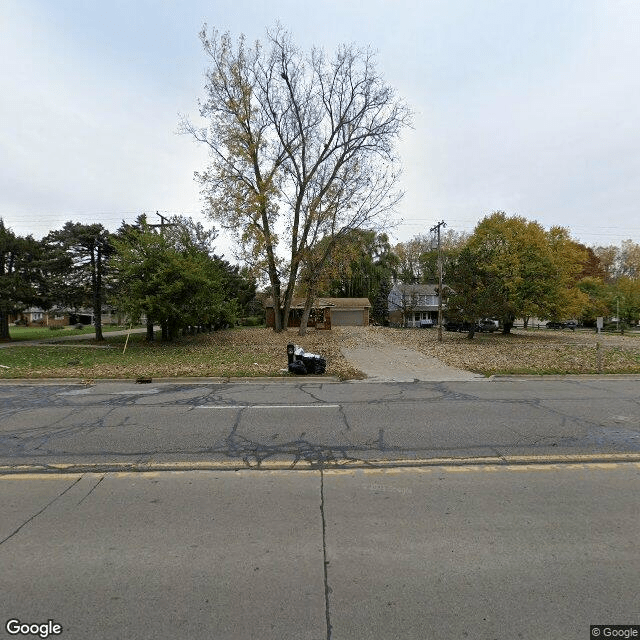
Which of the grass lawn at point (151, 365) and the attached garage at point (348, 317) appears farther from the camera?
the attached garage at point (348, 317)

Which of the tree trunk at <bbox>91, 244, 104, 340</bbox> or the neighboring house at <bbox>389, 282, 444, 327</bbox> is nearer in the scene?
the tree trunk at <bbox>91, 244, 104, 340</bbox>

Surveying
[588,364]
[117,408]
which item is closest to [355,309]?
[588,364]

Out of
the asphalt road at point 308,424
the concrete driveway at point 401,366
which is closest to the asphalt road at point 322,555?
the asphalt road at point 308,424

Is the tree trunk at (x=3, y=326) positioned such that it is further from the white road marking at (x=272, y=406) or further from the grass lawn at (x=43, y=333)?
the white road marking at (x=272, y=406)

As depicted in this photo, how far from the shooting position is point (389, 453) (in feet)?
17.0

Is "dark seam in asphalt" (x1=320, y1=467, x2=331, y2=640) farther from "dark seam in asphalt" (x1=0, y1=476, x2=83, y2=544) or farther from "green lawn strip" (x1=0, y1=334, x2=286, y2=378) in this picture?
"green lawn strip" (x1=0, y1=334, x2=286, y2=378)

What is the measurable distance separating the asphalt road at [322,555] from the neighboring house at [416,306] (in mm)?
48144

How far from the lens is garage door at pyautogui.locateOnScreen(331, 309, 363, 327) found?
46.3 meters

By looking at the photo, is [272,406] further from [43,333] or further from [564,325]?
[564,325]

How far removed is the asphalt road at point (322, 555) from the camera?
2.33 meters

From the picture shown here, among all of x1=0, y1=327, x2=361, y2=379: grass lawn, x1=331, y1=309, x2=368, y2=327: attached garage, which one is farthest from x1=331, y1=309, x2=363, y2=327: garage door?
x1=0, y1=327, x2=361, y2=379: grass lawn

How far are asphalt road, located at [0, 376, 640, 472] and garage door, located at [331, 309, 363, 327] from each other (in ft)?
118

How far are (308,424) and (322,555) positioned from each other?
3.60 metres

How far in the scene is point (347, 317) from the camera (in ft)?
153
